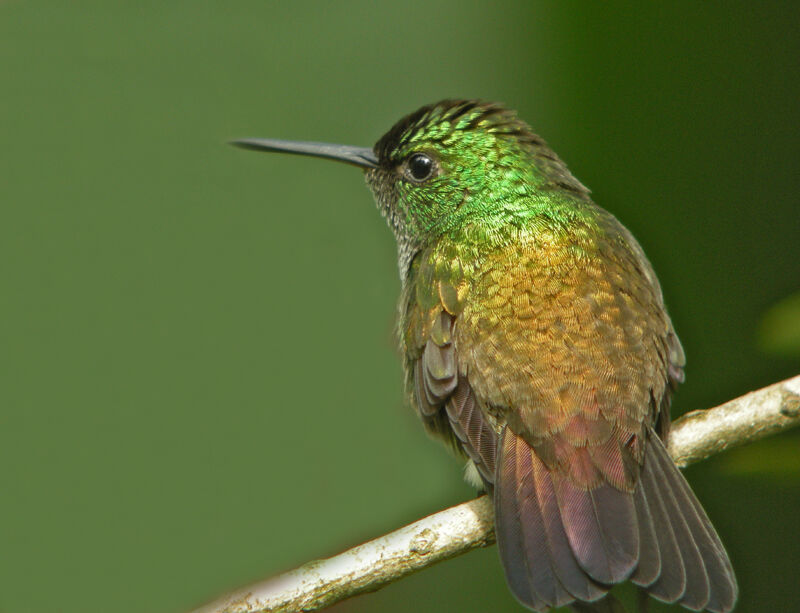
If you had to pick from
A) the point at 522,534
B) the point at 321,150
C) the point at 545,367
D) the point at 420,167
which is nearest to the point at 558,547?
the point at 522,534

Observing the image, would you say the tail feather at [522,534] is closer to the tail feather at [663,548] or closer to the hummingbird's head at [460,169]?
the tail feather at [663,548]

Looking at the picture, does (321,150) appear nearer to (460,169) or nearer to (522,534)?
(460,169)

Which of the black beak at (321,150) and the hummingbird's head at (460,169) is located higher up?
the black beak at (321,150)

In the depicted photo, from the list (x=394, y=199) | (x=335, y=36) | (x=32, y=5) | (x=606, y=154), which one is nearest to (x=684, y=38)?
(x=606, y=154)

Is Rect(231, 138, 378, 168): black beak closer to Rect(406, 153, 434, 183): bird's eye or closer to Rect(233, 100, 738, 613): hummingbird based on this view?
Rect(406, 153, 434, 183): bird's eye

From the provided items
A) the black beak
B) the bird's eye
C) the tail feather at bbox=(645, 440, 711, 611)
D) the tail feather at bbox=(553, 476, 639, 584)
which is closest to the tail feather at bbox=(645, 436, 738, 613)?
the tail feather at bbox=(645, 440, 711, 611)

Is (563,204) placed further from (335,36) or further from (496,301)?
(335,36)

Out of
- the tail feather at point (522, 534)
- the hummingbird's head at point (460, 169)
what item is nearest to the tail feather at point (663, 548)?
the tail feather at point (522, 534)
